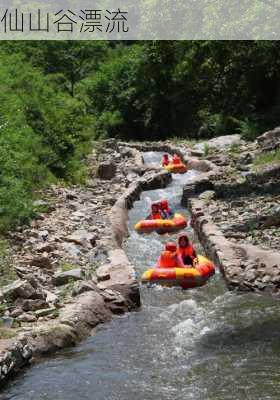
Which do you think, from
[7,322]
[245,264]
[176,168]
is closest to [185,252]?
[245,264]

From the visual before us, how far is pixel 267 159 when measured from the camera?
61.7ft

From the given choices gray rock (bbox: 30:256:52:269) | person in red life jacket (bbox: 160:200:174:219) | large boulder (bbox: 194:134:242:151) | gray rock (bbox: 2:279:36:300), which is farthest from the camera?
large boulder (bbox: 194:134:242:151)

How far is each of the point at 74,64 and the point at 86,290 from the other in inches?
1504

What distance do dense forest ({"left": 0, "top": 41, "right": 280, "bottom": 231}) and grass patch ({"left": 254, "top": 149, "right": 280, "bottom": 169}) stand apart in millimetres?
3279

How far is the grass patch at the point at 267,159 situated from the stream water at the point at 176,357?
9.81 meters

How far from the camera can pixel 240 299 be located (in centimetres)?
876

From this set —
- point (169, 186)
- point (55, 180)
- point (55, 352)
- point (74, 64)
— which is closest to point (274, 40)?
point (169, 186)

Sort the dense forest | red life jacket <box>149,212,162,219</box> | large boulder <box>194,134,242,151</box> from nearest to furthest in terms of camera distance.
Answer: the dense forest
red life jacket <box>149,212,162,219</box>
large boulder <box>194,134,242,151</box>

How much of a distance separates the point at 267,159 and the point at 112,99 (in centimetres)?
2429

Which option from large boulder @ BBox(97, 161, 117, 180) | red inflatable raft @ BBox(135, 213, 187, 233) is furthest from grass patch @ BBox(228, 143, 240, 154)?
red inflatable raft @ BBox(135, 213, 187, 233)

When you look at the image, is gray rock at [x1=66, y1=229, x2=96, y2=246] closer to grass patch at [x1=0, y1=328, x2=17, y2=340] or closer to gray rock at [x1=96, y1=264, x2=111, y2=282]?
gray rock at [x1=96, y1=264, x2=111, y2=282]

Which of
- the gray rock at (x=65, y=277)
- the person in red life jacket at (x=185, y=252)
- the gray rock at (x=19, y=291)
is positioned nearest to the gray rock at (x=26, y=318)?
the gray rock at (x=19, y=291)

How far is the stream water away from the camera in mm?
5859

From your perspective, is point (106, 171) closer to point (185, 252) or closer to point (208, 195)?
point (208, 195)
